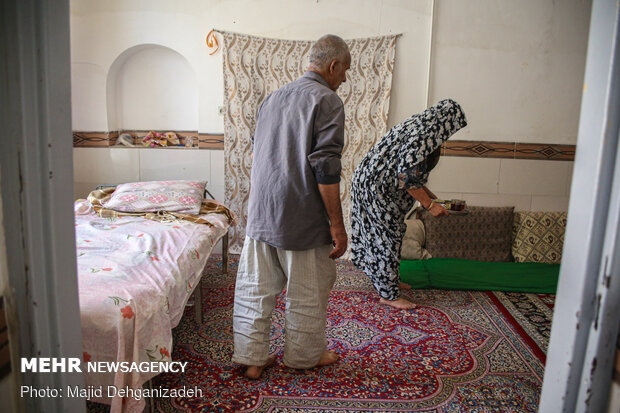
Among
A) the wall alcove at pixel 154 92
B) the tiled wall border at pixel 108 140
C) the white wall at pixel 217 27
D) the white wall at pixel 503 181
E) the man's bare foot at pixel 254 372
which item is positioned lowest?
the man's bare foot at pixel 254 372

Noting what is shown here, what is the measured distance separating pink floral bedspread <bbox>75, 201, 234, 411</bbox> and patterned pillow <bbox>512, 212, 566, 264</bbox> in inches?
121

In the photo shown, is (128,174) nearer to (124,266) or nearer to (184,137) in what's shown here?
(184,137)

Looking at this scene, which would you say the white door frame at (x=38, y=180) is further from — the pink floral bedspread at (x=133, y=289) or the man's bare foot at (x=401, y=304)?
the man's bare foot at (x=401, y=304)

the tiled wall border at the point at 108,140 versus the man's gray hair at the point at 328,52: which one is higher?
the man's gray hair at the point at 328,52

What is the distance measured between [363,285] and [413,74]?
2.26 m

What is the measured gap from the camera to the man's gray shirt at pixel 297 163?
203cm

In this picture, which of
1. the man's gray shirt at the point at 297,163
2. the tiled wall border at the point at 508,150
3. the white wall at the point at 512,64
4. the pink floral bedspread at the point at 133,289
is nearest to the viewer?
the pink floral bedspread at the point at 133,289

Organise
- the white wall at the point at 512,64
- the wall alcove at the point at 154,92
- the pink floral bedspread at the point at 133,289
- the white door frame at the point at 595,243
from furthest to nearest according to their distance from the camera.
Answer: the wall alcove at the point at 154,92
the white wall at the point at 512,64
the pink floral bedspread at the point at 133,289
the white door frame at the point at 595,243

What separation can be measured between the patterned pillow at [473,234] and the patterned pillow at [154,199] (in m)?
2.30

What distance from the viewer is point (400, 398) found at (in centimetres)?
215

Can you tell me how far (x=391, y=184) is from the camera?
9.99ft

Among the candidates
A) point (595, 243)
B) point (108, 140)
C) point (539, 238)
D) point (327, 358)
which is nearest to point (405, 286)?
point (327, 358)

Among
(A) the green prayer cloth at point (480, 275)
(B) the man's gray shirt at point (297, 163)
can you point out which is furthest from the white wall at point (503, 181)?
(B) the man's gray shirt at point (297, 163)

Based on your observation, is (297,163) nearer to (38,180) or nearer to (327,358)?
(327,358)
